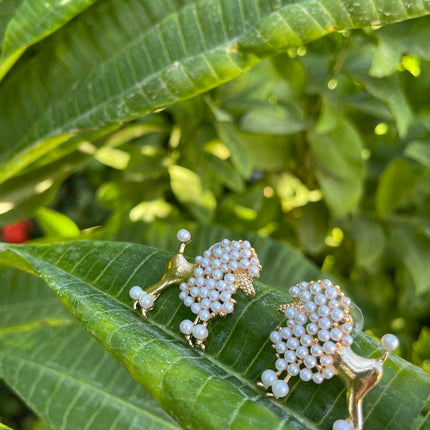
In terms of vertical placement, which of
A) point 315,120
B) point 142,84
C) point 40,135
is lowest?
point 40,135

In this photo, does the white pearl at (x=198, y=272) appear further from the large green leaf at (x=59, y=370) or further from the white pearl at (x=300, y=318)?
the large green leaf at (x=59, y=370)

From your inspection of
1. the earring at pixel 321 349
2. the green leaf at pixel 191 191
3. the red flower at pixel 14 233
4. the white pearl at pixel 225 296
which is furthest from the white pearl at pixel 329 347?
the red flower at pixel 14 233

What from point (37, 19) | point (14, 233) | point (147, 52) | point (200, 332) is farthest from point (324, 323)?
point (14, 233)

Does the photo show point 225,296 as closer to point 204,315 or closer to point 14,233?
point 204,315

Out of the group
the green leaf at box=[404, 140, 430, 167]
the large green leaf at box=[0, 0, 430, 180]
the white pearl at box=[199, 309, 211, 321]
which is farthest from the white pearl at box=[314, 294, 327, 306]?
the green leaf at box=[404, 140, 430, 167]

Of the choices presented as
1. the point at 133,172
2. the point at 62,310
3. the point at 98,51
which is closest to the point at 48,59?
the point at 98,51

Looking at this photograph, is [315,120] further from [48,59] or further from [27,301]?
[27,301]
